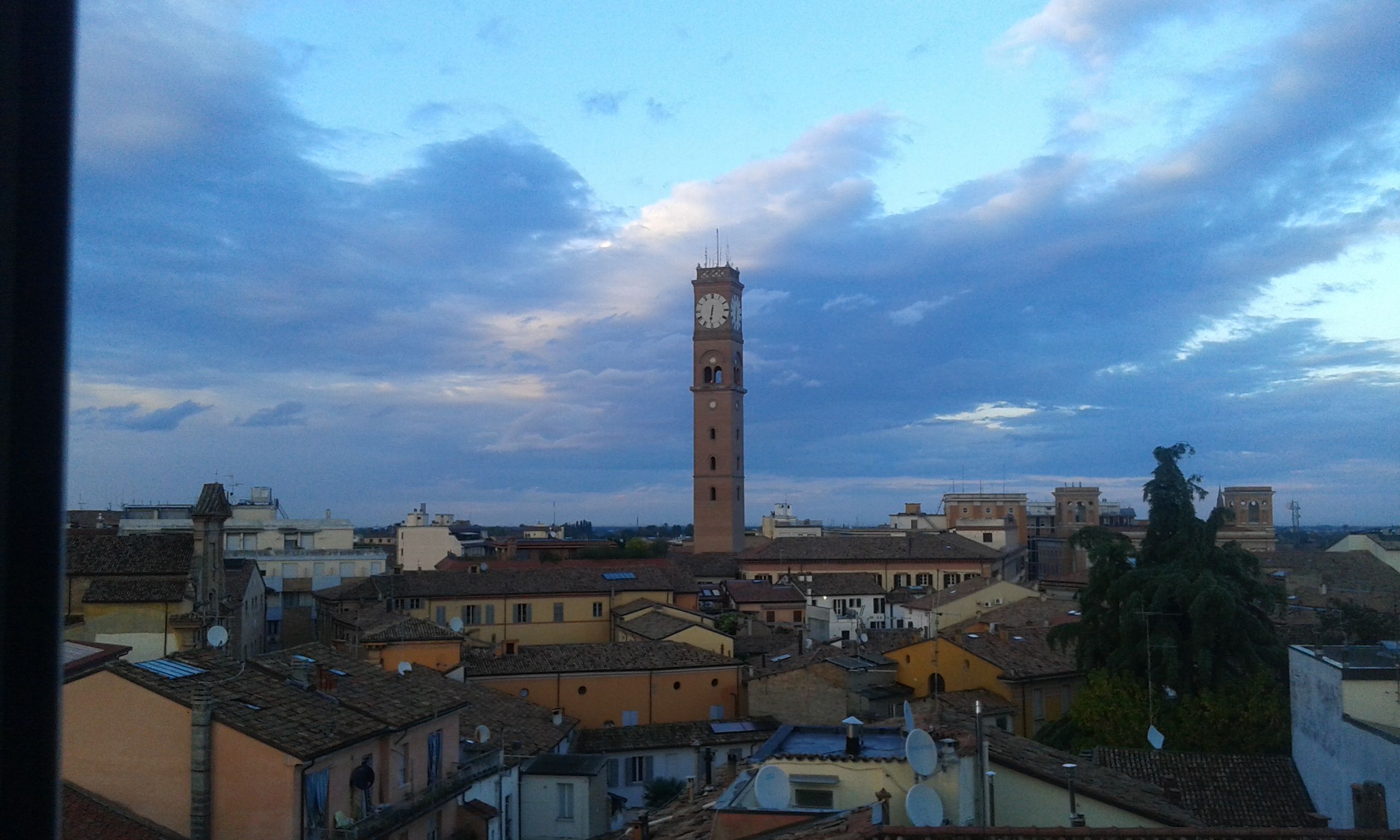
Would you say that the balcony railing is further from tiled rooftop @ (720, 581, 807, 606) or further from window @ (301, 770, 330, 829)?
tiled rooftop @ (720, 581, 807, 606)

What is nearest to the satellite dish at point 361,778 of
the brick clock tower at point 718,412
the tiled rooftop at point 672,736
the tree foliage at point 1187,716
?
the tiled rooftop at point 672,736

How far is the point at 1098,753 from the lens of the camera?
1884 centimetres

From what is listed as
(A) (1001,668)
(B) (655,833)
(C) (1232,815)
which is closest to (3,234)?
(B) (655,833)

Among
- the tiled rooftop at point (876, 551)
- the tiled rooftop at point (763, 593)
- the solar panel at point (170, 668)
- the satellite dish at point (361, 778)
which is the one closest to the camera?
the solar panel at point (170, 668)

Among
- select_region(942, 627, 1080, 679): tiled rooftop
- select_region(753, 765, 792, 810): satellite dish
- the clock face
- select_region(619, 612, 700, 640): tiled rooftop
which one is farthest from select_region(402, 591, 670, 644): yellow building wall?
select_region(753, 765, 792, 810): satellite dish

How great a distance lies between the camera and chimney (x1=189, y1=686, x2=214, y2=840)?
12828 millimetres

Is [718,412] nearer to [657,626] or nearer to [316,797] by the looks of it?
[657,626]

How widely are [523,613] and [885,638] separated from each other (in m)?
15.9

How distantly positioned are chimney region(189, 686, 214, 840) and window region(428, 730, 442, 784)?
15.4ft

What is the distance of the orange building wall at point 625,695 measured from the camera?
1259 inches

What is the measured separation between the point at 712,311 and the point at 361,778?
2506 inches

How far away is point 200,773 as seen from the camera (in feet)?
42.2

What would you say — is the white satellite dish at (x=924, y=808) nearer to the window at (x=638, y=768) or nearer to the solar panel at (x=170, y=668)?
the solar panel at (x=170, y=668)

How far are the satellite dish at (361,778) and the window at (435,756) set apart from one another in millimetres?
2730
